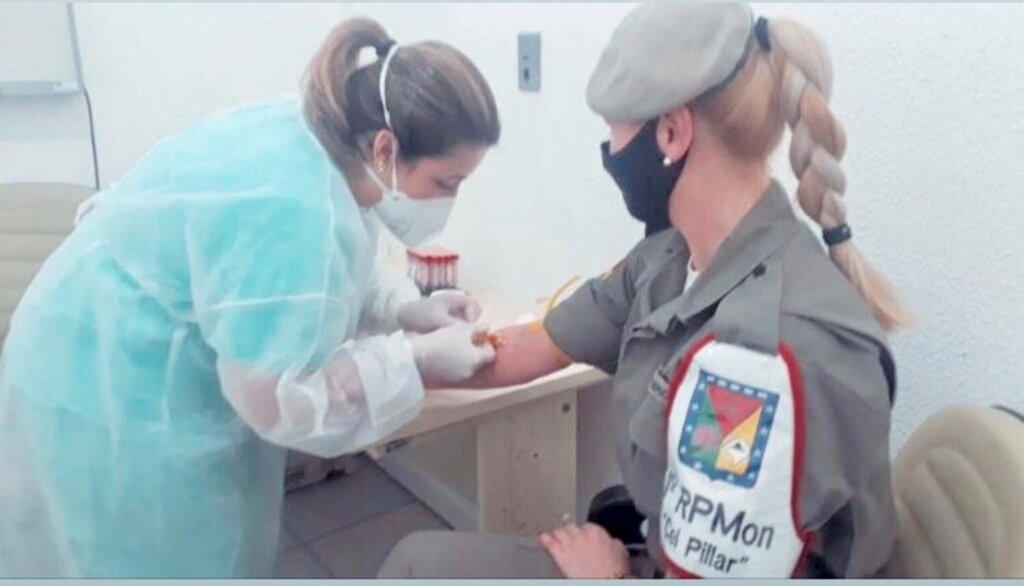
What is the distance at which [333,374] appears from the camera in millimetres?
1100

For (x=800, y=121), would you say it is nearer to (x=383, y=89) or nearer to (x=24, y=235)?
(x=383, y=89)

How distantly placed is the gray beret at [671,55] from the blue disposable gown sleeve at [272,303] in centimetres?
41

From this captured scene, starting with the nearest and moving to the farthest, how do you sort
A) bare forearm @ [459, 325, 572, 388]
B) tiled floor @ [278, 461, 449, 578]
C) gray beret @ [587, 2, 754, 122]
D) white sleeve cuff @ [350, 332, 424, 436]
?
gray beret @ [587, 2, 754, 122], white sleeve cuff @ [350, 332, 424, 436], bare forearm @ [459, 325, 572, 388], tiled floor @ [278, 461, 449, 578]

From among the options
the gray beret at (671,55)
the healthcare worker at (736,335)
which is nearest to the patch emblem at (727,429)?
the healthcare worker at (736,335)

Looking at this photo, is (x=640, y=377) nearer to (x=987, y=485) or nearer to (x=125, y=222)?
(x=987, y=485)

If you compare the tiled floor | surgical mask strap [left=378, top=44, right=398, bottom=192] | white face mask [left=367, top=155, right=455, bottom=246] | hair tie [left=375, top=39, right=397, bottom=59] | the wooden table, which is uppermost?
hair tie [left=375, top=39, right=397, bottom=59]

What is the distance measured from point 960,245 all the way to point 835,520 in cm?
43

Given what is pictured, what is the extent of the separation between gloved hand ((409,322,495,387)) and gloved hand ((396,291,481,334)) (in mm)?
108

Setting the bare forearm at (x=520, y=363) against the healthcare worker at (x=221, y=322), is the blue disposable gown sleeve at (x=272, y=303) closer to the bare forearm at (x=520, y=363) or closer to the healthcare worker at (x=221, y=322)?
the healthcare worker at (x=221, y=322)

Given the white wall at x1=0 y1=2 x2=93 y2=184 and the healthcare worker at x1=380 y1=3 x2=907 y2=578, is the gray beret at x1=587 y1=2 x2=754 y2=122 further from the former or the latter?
the white wall at x1=0 y1=2 x2=93 y2=184

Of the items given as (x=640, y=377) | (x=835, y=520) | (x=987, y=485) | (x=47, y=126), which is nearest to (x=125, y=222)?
(x=640, y=377)

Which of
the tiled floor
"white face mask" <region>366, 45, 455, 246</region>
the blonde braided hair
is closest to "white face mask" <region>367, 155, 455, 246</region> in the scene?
"white face mask" <region>366, 45, 455, 246</region>

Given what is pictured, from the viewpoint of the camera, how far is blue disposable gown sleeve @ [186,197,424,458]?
100cm

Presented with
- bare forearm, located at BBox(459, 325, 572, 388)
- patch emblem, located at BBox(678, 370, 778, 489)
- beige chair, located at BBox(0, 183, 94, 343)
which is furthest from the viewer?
beige chair, located at BBox(0, 183, 94, 343)
